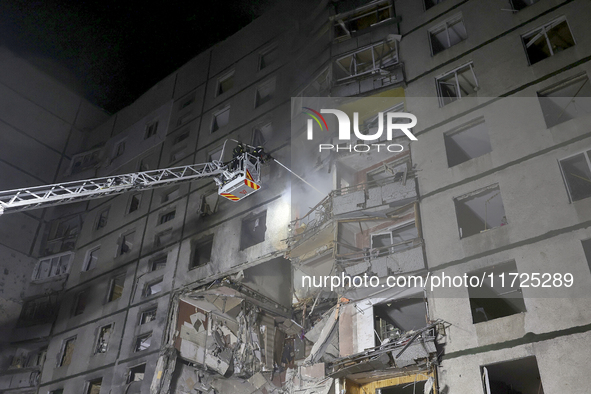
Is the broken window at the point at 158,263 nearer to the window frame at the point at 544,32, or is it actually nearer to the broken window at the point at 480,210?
the broken window at the point at 480,210

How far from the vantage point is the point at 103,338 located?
1259 inches

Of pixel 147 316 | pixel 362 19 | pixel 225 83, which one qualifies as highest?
pixel 225 83

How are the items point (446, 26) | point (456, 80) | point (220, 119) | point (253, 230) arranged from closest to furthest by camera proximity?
1. point (456, 80)
2. point (446, 26)
3. point (253, 230)
4. point (220, 119)

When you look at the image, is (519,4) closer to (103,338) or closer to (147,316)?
(147,316)

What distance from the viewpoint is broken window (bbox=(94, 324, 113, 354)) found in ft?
103

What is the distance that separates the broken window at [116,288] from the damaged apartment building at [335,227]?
0.14 m

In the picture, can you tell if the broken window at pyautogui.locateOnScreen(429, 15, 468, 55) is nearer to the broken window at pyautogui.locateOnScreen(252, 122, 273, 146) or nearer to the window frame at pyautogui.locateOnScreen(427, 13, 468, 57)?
the window frame at pyautogui.locateOnScreen(427, 13, 468, 57)

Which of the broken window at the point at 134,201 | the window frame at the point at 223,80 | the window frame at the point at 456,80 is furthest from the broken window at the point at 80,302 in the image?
the window frame at the point at 456,80

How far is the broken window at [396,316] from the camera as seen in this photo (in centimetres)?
2125

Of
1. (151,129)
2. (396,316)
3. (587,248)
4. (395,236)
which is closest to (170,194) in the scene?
(151,129)

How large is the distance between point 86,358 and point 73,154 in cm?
2311

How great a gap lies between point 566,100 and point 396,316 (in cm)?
1197

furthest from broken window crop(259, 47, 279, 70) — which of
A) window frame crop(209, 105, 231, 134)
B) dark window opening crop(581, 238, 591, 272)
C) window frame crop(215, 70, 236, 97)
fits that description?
→ dark window opening crop(581, 238, 591, 272)

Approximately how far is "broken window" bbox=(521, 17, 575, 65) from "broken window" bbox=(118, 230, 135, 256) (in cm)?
2815
